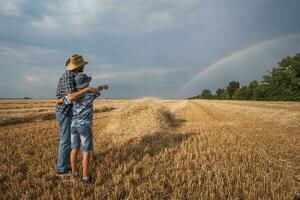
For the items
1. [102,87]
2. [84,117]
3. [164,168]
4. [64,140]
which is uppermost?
[102,87]

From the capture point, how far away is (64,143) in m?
5.16

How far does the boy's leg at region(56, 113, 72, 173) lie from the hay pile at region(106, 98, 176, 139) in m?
4.06

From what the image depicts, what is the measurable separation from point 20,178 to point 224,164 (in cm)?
405

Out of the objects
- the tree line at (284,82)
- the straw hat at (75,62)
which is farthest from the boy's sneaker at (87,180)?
the tree line at (284,82)

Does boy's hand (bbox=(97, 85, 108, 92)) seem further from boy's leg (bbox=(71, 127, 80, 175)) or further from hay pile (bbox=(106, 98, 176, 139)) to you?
hay pile (bbox=(106, 98, 176, 139))

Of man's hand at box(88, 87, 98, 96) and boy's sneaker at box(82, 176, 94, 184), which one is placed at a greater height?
man's hand at box(88, 87, 98, 96)

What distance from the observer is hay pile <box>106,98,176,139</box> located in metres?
9.96

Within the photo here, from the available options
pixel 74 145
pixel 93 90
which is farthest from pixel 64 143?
pixel 93 90

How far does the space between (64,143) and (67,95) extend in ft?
3.39

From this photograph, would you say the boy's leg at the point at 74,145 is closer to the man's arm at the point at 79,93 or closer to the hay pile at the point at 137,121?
the man's arm at the point at 79,93

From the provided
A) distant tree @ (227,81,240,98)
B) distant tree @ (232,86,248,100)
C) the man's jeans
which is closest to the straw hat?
the man's jeans

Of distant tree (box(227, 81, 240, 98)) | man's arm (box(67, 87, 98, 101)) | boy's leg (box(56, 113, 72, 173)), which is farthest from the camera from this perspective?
distant tree (box(227, 81, 240, 98))

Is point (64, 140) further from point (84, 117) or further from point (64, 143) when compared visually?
point (84, 117)

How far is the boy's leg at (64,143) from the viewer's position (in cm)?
511
